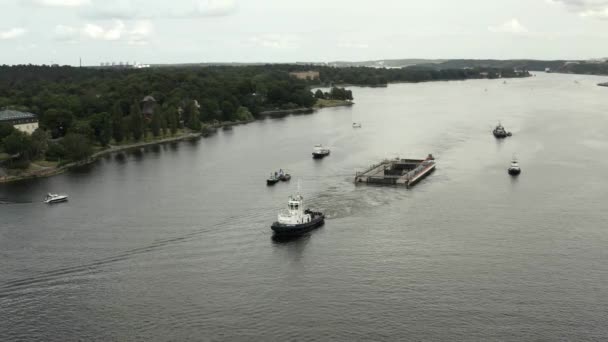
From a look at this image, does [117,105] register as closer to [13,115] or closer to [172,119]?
[172,119]

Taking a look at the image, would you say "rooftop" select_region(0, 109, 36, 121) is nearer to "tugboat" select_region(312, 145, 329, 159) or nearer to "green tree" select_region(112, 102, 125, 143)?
"green tree" select_region(112, 102, 125, 143)

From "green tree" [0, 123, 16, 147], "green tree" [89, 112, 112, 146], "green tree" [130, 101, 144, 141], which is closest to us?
"green tree" [0, 123, 16, 147]

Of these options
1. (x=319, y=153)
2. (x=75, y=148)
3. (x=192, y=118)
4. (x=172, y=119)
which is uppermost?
(x=172, y=119)

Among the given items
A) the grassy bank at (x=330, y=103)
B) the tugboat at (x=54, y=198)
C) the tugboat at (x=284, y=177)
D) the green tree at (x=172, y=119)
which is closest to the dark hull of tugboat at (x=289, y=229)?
the tugboat at (x=284, y=177)

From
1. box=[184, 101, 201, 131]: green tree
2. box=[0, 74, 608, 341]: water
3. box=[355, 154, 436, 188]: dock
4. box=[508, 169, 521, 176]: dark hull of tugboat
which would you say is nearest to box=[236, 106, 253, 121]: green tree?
box=[184, 101, 201, 131]: green tree

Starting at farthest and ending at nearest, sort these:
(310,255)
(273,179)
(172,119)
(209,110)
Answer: (209,110)
(172,119)
(273,179)
(310,255)

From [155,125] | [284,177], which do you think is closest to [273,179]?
[284,177]

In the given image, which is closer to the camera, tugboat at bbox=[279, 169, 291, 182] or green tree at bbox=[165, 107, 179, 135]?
tugboat at bbox=[279, 169, 291, 182]

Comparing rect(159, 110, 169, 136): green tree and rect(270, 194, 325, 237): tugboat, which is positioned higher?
rect(159, 110, 169, 136): green tree
